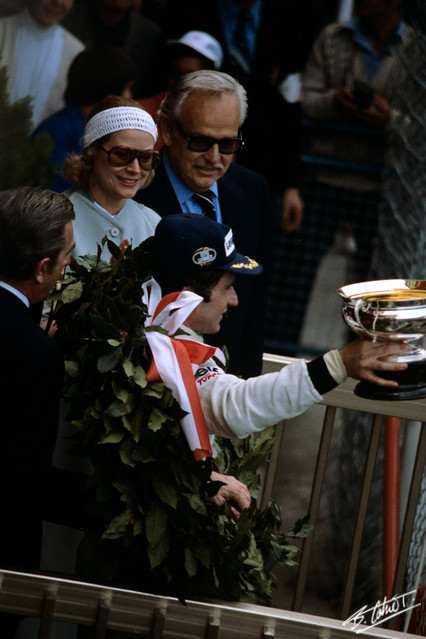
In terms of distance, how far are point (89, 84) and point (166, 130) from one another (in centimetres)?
137

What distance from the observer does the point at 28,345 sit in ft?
6.34

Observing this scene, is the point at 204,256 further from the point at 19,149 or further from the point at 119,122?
the point at 19,149

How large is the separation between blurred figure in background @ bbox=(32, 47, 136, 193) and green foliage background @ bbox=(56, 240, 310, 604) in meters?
1.63

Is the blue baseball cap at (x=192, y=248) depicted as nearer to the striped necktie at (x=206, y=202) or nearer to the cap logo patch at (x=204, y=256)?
the cap logo patch at (x=204, y=256)

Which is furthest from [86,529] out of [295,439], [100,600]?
[295,439]

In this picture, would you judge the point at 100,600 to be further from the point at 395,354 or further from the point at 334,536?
the point at 334,536

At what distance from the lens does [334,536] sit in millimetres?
4324

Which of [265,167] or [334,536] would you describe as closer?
[265,167]

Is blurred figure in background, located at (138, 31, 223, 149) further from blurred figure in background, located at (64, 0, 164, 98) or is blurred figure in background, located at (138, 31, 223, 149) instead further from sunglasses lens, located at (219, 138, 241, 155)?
sunglasses lens, located at (219, 138, 241, 155)

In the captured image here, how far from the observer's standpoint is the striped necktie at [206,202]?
257 cm

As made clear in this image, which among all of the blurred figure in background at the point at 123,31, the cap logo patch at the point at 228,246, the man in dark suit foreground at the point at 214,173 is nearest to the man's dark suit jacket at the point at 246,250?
Answer: the man in dark suit foreground at the point at 214,173

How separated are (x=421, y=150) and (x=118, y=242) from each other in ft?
7.86

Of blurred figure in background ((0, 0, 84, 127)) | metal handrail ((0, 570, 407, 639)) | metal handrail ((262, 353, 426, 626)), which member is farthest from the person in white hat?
metal handrail ((0, 570, 407, 639))
